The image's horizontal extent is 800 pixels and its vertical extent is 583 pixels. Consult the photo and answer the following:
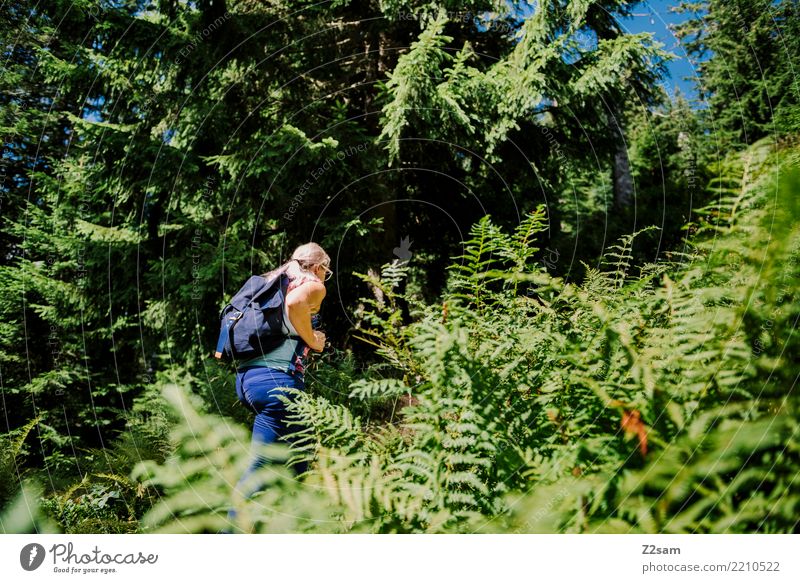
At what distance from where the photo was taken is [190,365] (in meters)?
7.28

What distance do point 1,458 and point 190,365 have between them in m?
3.22

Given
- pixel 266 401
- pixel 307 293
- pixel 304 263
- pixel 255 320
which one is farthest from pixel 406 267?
pixel 266 401

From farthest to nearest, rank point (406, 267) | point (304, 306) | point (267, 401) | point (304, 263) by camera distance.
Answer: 1. point (406, 267)
2. point (304, 263)
3. point (304, 306)
4. point (267, 401)

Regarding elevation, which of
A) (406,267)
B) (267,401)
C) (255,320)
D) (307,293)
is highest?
(406,267)

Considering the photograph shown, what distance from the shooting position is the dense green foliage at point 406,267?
1.83 m

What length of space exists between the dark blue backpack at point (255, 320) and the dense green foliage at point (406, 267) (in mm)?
525

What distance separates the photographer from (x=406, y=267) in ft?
22.9

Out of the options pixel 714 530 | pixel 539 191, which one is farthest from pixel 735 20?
pixel 539 191

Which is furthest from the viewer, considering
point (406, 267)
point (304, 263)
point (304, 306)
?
point (406, 267)

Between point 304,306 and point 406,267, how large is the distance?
3.46 metres

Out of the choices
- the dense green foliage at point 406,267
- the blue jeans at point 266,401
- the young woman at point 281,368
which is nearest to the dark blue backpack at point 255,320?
the young woman at point 281,368

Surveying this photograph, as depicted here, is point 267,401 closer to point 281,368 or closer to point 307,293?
point 281,368

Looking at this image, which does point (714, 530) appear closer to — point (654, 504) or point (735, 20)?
point (654, 504)

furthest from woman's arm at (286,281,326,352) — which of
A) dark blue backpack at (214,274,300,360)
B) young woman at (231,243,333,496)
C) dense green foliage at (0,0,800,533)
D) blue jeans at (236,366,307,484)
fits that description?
dense green foliage at (0,0,800,533)
